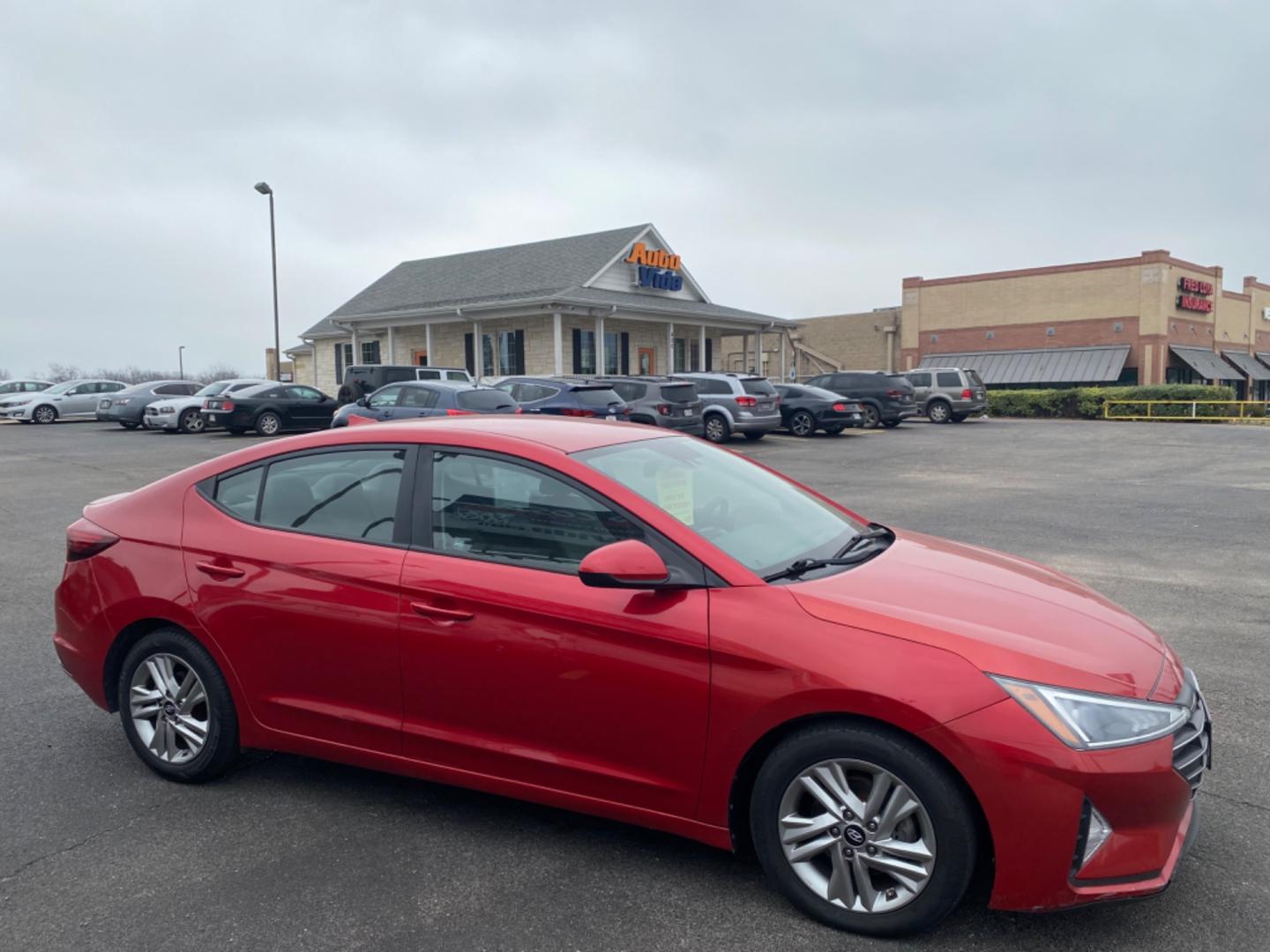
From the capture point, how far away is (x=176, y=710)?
4.09 metres

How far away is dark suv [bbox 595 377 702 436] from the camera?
69.4 ft

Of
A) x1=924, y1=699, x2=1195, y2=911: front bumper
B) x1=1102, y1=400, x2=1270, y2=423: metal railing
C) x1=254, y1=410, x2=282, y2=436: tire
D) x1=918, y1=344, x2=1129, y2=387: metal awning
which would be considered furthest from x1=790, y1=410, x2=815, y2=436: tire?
x1=924, y1=699, x2=1195, y2=911: front bumper

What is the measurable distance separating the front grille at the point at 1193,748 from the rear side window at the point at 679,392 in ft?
61.3

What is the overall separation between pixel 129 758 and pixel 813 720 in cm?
322

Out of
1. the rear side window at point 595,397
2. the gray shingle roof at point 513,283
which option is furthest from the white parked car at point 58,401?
the rear side window at point 595,397

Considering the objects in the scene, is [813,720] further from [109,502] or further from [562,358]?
[562,358]

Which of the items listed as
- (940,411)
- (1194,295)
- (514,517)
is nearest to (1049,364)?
(1194,295)

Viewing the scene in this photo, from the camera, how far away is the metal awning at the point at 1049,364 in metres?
44.0

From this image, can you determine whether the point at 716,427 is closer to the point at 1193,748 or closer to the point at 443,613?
the point at 443,613

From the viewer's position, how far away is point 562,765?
3.35 meters

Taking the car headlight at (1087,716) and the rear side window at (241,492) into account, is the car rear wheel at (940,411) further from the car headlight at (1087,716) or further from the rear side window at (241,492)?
the car headlight at (1087,716)

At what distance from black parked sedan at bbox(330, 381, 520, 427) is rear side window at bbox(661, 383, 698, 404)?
3533 mm

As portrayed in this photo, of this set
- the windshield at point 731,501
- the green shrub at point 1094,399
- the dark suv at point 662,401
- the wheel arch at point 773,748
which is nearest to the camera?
the wheel arch at point 773,748

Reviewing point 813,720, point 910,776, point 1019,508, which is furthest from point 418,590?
point 1019,508
